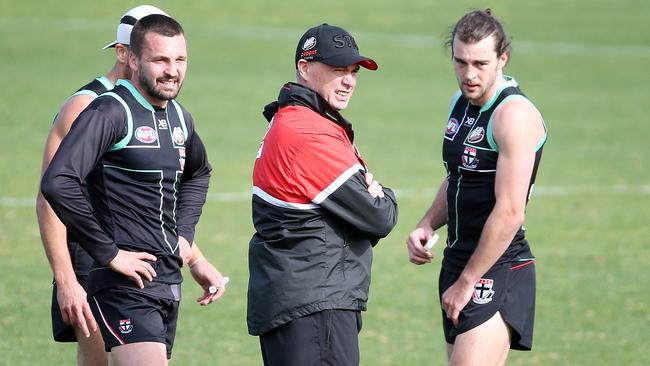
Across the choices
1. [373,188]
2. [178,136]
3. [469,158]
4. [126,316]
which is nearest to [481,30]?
[469,158]

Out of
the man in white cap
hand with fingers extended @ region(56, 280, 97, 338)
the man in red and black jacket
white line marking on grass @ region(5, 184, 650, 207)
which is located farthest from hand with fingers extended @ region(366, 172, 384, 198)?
white line marking on grass @ region(5, 184, 650, 207)

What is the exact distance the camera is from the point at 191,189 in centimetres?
627

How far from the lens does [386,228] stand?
5.59 m

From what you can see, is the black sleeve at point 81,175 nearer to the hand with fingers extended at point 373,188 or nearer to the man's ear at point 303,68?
the man's ear at point 303,68

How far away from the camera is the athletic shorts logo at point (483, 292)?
20.3 feet

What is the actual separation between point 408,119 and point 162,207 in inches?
669

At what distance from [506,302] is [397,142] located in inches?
550

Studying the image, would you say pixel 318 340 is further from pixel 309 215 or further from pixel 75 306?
pixel 75 306

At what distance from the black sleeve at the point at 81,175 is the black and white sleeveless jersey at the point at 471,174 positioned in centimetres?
198

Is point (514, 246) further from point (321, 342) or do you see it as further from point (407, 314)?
point (407, 314)

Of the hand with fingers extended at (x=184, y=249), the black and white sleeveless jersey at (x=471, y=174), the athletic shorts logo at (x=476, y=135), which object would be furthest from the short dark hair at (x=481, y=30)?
the hand with fingers extended at (x=184, y=249)

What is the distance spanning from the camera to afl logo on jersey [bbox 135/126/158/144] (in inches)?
224

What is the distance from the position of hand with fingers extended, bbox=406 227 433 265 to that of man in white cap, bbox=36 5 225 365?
46.7 inches

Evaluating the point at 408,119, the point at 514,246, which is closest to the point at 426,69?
the point at 408,119
